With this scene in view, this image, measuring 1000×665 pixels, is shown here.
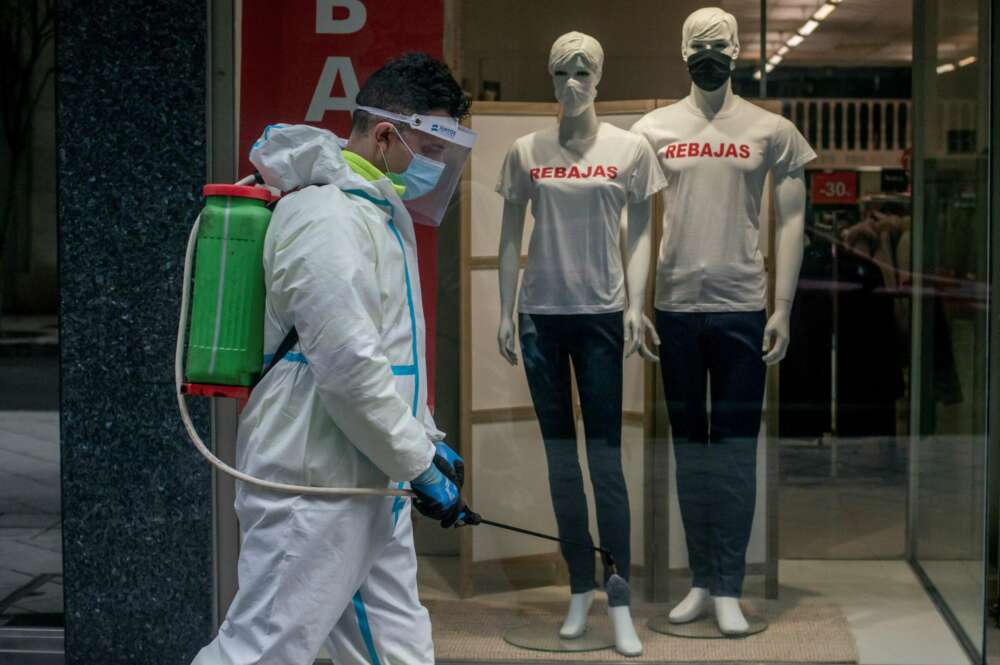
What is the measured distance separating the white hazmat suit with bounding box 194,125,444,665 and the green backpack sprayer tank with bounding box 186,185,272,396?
0.04 metres

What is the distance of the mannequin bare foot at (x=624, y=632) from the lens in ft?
15.6

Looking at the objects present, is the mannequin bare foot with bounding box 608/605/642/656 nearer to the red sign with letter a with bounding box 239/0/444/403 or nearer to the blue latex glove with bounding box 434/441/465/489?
the blue latex glove with bounding box 434/441/465/489

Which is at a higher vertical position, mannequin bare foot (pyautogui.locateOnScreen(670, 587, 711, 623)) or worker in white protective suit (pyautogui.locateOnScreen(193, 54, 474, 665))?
worker in white protective suit (pyautogui.locateOnScreen(193, 54, 474, 665))

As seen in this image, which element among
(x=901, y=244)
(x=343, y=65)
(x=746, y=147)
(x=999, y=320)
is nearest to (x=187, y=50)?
(x=343, y=65)

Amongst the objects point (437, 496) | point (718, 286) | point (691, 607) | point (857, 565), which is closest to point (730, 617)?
point (691, 607)

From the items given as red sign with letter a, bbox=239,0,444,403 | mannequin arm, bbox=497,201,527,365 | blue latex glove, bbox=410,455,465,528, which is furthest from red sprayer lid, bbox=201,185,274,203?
mannequin arm, bbox=497,201,527,365

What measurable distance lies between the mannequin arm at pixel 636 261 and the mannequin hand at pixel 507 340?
1.22 feet

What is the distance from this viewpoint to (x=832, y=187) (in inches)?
185

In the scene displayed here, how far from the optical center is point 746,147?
465cm

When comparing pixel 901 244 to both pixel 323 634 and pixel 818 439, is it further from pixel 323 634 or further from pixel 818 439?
pixel 323 634

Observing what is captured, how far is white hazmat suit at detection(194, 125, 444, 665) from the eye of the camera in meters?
2.82

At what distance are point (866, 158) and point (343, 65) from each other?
5.64ft

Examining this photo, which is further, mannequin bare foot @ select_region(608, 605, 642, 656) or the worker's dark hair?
mannequin bare foot @ select_region(608, 605, 642, 656)

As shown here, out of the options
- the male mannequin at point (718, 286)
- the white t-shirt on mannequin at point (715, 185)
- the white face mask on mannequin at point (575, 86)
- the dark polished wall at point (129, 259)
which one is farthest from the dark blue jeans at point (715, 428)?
Result: the dark polished wall at point (129, 259)
